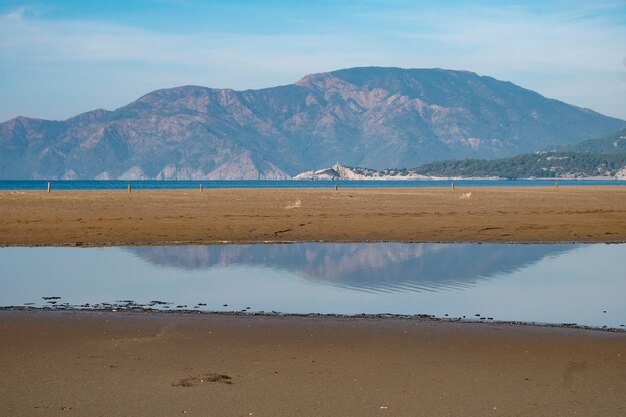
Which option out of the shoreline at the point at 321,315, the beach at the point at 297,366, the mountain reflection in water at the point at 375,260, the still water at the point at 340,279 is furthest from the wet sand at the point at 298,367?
the mountain reflection in water at the point at 375,260

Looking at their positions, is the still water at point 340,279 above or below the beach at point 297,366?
below

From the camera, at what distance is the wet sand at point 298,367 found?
9.10 meters

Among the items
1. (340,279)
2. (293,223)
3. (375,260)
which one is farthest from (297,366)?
(293,223)

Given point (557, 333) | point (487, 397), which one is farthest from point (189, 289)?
point (487, 397)

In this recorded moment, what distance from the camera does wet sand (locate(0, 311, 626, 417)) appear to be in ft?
29.9

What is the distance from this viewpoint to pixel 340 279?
20266mm

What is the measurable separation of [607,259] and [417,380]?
17051 mm

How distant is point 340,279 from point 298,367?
950 centimetres

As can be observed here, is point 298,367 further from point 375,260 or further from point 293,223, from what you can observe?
point 293,223

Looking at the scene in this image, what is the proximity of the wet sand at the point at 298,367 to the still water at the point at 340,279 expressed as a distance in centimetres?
181

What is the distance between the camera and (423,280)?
20.1 metres

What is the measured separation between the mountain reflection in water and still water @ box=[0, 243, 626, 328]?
1.3 inches

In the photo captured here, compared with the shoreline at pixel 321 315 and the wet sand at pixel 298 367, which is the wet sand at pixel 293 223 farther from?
the wet sand at pixel 298 367

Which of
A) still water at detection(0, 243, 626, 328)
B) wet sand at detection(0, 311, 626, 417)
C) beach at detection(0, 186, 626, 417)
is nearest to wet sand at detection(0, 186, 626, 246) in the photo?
still water at detection(0, 243, 626, 328)
